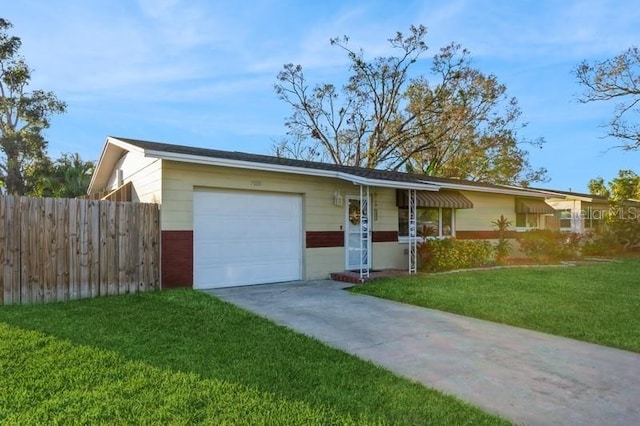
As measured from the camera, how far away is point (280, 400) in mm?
3240

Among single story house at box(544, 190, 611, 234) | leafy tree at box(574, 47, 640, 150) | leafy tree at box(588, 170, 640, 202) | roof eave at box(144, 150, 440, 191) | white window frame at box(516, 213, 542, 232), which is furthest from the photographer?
leafy tree at box(588, 170, 640, 202)

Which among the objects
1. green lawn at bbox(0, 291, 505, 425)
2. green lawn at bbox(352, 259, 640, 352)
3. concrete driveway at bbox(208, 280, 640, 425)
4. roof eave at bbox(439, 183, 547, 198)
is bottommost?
concrete driveway at bbox(208, 280, 640, 425)

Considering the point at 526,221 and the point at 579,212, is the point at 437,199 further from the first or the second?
the point at 579,212

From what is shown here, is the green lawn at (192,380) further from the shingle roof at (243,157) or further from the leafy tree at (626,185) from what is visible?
the leafy tree at (626,185)

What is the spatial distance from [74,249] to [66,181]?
1628 cm

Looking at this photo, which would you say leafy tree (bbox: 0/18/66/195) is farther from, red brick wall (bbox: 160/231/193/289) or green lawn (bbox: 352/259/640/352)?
green lawn (bbox: 352/259/640/352)

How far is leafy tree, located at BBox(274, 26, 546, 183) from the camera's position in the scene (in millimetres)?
25594

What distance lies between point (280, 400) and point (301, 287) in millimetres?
6069

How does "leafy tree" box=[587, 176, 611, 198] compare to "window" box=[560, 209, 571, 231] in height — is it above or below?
above

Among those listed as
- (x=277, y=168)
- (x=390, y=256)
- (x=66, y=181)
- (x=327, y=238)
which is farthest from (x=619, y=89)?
(x=66, y=181)

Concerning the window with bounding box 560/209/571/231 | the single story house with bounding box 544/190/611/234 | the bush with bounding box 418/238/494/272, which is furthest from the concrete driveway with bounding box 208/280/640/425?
the window with bounding box 560/209/571/231

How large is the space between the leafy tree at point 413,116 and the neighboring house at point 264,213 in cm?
1391

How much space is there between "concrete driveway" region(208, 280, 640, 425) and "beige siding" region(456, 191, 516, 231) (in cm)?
837

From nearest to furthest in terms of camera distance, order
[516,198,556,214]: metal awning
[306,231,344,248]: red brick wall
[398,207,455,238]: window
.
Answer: [306,231,344,248]: red brick wall < [398,207,455,238]: window < [516,198,556,214]: metal awning
